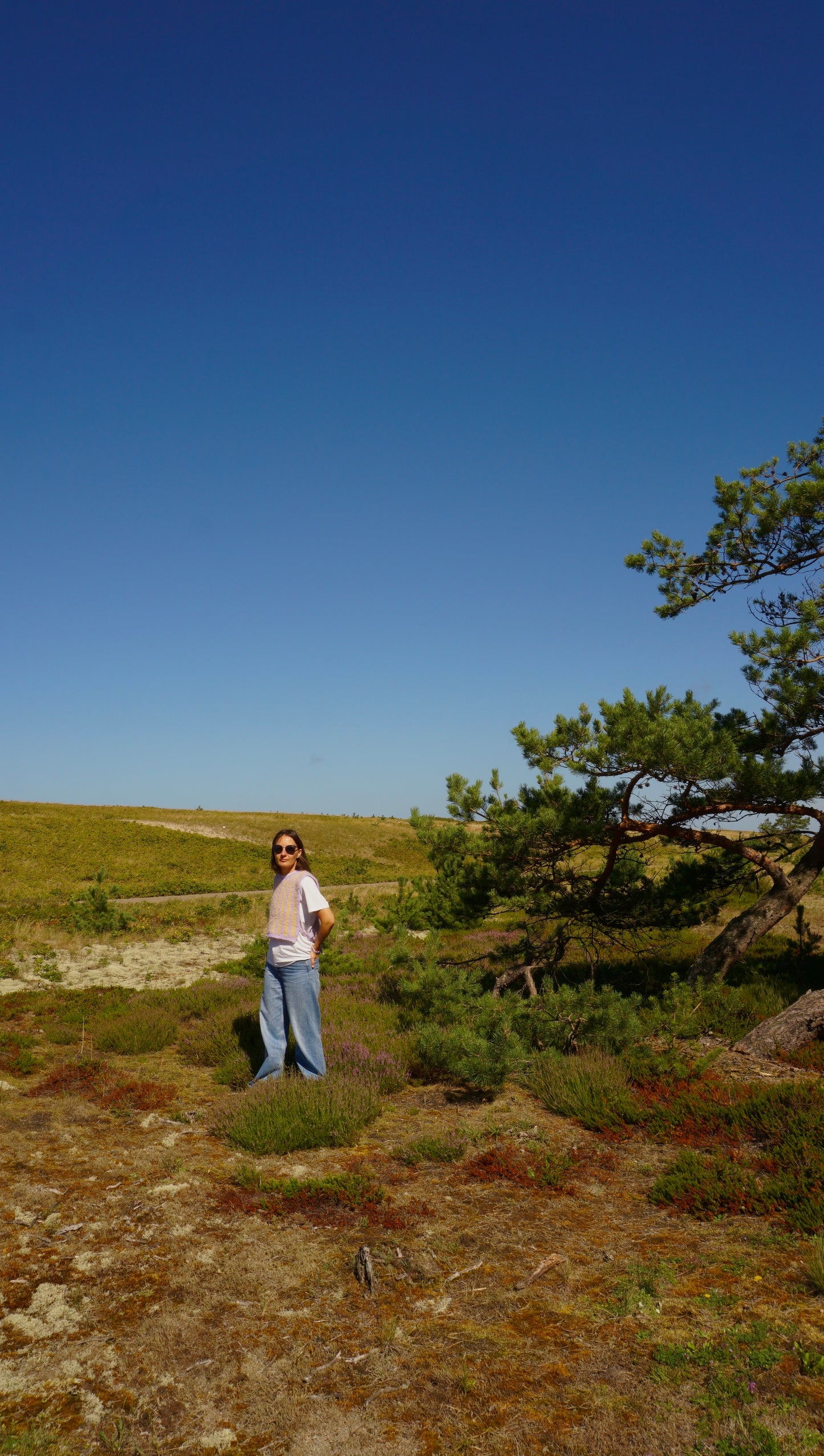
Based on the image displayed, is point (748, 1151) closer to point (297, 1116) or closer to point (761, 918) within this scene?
point (297, 1116)

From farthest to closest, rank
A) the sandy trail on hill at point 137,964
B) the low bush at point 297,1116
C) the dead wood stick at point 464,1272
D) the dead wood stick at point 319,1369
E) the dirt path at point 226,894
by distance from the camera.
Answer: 1. the dirt path at point 226,894
2. the sandy trail on hill at point 137,964
3. the low bush at point 297,1116
4. the dead wood stick at point 464,1272
5. the dead wood stick at point 319,1369

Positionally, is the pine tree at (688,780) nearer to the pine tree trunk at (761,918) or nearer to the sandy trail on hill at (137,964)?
the pine tree trunk at (761,918)

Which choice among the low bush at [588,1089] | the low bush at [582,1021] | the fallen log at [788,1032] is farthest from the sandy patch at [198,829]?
the fallen log at [788,1032]

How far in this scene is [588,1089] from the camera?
6.82 metres

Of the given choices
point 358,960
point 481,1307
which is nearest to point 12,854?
point 358,960

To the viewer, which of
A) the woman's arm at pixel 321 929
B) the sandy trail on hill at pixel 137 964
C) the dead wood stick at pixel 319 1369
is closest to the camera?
the dead wood stick at pixel 319 1369

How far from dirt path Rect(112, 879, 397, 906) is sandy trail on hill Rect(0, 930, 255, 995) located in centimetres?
511

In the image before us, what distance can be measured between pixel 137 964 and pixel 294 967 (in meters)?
10.4

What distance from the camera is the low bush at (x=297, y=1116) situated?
603 centimetres

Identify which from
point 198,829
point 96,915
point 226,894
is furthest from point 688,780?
point 198,829

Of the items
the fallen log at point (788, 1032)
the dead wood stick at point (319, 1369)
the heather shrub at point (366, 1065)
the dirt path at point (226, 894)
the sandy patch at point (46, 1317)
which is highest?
the fallen log at point (788, 1032)

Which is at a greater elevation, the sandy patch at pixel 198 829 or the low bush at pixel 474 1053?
the sandy patch at pixel 198 829

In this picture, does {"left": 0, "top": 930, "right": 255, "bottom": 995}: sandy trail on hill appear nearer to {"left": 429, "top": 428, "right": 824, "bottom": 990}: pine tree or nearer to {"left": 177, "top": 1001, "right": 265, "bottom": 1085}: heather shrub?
{"left": 177, "top": 1001, "right": 265, "bottom": 1085}: heather shrub

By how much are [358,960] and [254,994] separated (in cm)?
317
